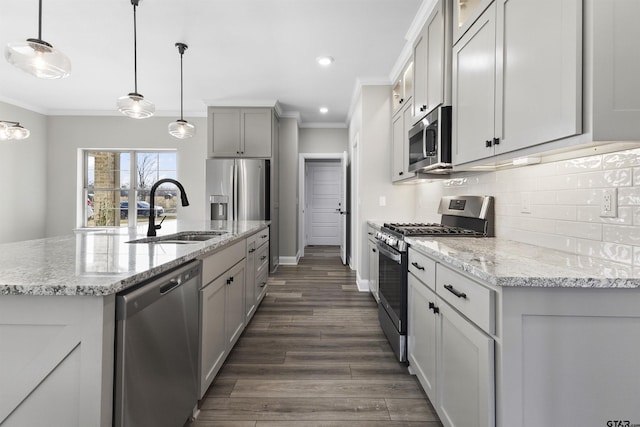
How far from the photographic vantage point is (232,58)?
3609 millimetres

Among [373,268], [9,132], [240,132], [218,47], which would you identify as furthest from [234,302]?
[240,132]

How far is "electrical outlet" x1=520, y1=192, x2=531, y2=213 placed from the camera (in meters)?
1.82

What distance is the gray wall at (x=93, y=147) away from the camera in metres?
5.68

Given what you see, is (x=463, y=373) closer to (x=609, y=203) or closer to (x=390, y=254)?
(x=609, y=203)

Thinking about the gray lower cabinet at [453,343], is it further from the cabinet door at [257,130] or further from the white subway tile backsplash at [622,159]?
the cabinet door at [257,130]

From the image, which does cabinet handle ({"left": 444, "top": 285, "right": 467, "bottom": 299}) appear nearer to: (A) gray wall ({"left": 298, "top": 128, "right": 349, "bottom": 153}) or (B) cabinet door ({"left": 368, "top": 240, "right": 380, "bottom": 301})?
(B) cabinet door ({"left": 368, "top": 240, "right": 380, "bottom": 301})

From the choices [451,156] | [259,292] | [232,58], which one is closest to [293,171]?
[232,58]

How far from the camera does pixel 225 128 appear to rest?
16.8 ft

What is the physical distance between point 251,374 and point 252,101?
13.4ft

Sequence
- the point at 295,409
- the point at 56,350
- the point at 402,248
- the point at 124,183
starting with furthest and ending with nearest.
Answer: the point at 124,183, the point at 402,248, the point at 295,409, the point at 56,350

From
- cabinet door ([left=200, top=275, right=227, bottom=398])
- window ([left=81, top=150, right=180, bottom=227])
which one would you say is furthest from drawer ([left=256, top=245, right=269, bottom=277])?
window ([left=81, top=150, right=180, bottom=227])

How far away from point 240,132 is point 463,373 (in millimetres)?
4651

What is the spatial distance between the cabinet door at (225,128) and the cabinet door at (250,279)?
265 cm

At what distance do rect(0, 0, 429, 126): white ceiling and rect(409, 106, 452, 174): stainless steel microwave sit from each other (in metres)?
1.02
